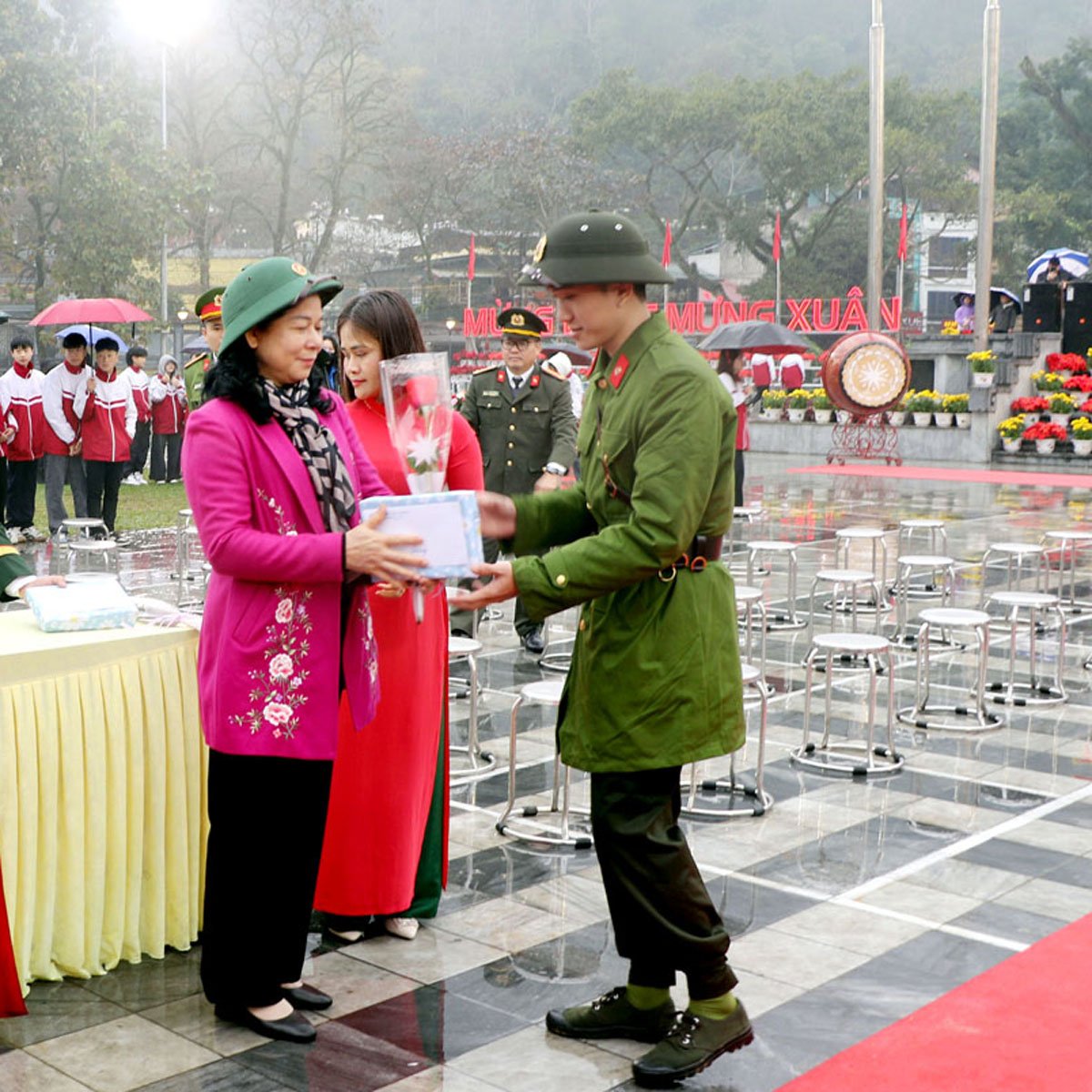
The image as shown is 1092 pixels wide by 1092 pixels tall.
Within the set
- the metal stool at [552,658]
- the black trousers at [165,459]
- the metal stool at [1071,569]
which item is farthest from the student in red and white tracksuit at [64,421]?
the metal stool at [1071,569]

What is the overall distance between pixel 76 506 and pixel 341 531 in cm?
1040

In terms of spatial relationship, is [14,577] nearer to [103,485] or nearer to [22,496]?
[103,485]

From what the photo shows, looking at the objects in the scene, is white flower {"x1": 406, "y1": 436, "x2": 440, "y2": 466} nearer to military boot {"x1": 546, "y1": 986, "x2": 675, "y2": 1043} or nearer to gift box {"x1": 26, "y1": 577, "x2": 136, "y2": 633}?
gift box {"x1": 26, "y1": 577, "x2": 136, "y2": 633}

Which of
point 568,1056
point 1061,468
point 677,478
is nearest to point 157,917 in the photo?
point 568,1056

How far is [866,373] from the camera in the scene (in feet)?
70.4

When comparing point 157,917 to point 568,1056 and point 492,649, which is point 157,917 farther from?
point 492,649

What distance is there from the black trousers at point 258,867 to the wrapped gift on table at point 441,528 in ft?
2.00

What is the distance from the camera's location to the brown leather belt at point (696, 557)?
3172 millimetres

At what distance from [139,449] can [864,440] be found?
1054 centimetres

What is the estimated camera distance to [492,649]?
8344mm

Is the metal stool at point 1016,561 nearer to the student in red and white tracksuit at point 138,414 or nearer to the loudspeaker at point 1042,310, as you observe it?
the student in red and white tracksuit at point 138,414

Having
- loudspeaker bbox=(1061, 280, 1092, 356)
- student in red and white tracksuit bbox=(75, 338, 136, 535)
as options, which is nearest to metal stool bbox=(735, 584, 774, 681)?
student in red and white tracksuit bbox=(75, 338, 136, 535)

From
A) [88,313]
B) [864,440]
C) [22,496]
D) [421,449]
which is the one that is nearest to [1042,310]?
[864,440]

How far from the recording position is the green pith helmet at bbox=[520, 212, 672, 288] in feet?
10.3
